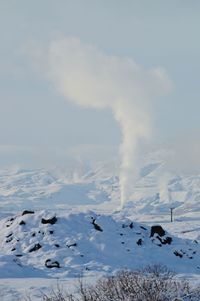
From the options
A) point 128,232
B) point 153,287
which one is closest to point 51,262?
point 128,232

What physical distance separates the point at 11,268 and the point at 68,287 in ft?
33.8

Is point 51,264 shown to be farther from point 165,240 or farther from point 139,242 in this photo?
point 165,240

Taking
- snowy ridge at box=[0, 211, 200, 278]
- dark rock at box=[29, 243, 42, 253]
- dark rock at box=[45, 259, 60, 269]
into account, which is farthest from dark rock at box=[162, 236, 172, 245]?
dark rock at box=[45, 259, 60, 269]

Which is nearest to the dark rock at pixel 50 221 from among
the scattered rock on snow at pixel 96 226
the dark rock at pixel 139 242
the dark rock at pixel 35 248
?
the scattered rock on snow at pixel 96 226

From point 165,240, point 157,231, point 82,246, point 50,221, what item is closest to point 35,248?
point 82,246

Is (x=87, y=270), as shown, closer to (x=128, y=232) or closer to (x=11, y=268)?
(x=11, y=268)

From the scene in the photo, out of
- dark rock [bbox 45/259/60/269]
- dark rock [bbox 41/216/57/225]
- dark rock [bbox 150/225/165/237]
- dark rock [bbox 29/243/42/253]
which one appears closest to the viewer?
dark rock [bbox 45/259/60/269]

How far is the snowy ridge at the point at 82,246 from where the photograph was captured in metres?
59.2

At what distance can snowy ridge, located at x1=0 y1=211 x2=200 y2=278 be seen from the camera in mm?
59219

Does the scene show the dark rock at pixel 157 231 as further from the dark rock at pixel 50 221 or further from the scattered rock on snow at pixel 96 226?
the dark rock at pixel 50 221

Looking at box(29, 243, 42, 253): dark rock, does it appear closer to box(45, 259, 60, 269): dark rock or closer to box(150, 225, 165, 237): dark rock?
box(45, 259, 60, 269): dark rock

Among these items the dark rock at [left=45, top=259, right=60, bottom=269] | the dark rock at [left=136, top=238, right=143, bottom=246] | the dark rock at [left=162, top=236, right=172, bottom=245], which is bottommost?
the dark rock at [left=45, top=259, right=60, bottom=269]

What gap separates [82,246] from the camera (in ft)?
213

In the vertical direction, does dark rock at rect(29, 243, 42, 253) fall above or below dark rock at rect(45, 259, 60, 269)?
above
